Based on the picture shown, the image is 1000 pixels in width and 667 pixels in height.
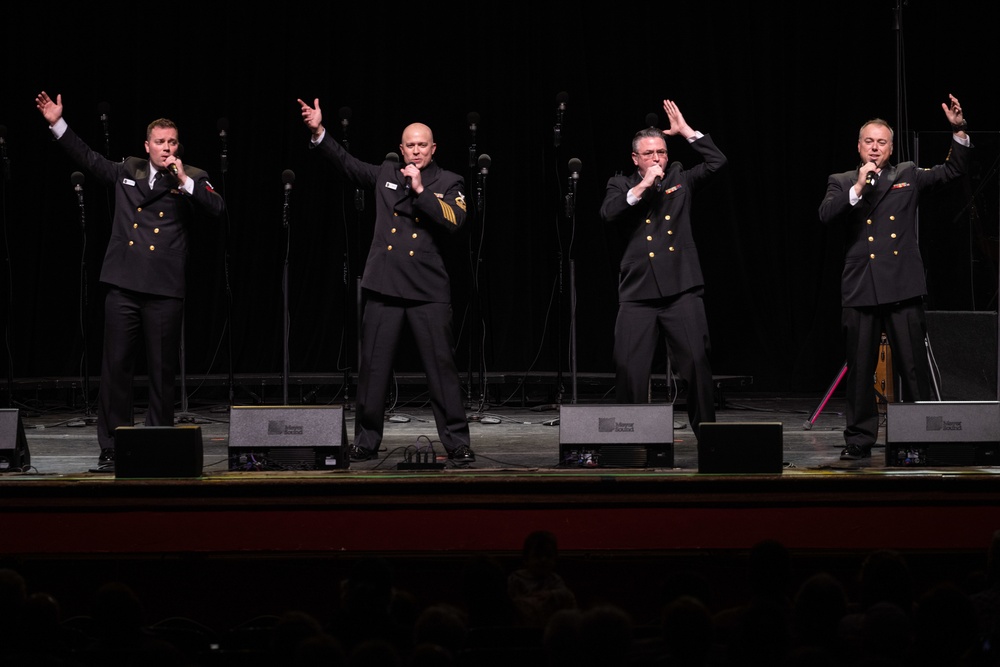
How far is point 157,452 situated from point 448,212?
6.25 ft

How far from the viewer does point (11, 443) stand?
4.99m

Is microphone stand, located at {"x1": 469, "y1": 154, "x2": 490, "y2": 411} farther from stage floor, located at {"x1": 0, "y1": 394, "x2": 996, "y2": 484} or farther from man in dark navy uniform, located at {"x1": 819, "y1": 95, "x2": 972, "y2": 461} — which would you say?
man in dark navy uniform, located at {"x1": 819, "y1": 95, "x2": 972, "y2": 461}

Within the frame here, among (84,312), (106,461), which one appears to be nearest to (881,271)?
(106,461)

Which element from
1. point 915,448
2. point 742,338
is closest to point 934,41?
point 742,338

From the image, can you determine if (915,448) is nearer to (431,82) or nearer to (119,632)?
(119,632)

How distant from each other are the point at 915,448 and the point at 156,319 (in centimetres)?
363

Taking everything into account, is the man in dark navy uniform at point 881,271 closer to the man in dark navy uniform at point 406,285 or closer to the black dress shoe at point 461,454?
the black dress shoe at point 461,454

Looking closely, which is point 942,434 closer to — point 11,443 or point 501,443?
point 501,443

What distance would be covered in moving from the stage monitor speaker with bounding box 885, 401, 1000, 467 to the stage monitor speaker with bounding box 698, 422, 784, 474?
0.63m

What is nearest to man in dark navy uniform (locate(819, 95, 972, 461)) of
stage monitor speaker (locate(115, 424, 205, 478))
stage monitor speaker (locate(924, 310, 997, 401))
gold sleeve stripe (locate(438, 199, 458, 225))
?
gold sleeve stripe (locate(438, 199, 458, 225))

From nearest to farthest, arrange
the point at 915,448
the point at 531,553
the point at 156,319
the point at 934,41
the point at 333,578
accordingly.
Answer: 1. the point at 531,553
2. the point at 333,578
3. the point at 915,448
4. the point at 156,319
5. the point at 934,41

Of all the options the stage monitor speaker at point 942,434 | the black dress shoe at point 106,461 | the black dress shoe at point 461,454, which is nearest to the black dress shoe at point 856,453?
the stage monitor speaker at point 942,434

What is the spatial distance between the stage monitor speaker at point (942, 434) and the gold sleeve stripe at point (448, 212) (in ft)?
7.47

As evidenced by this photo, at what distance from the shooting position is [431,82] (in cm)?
913
